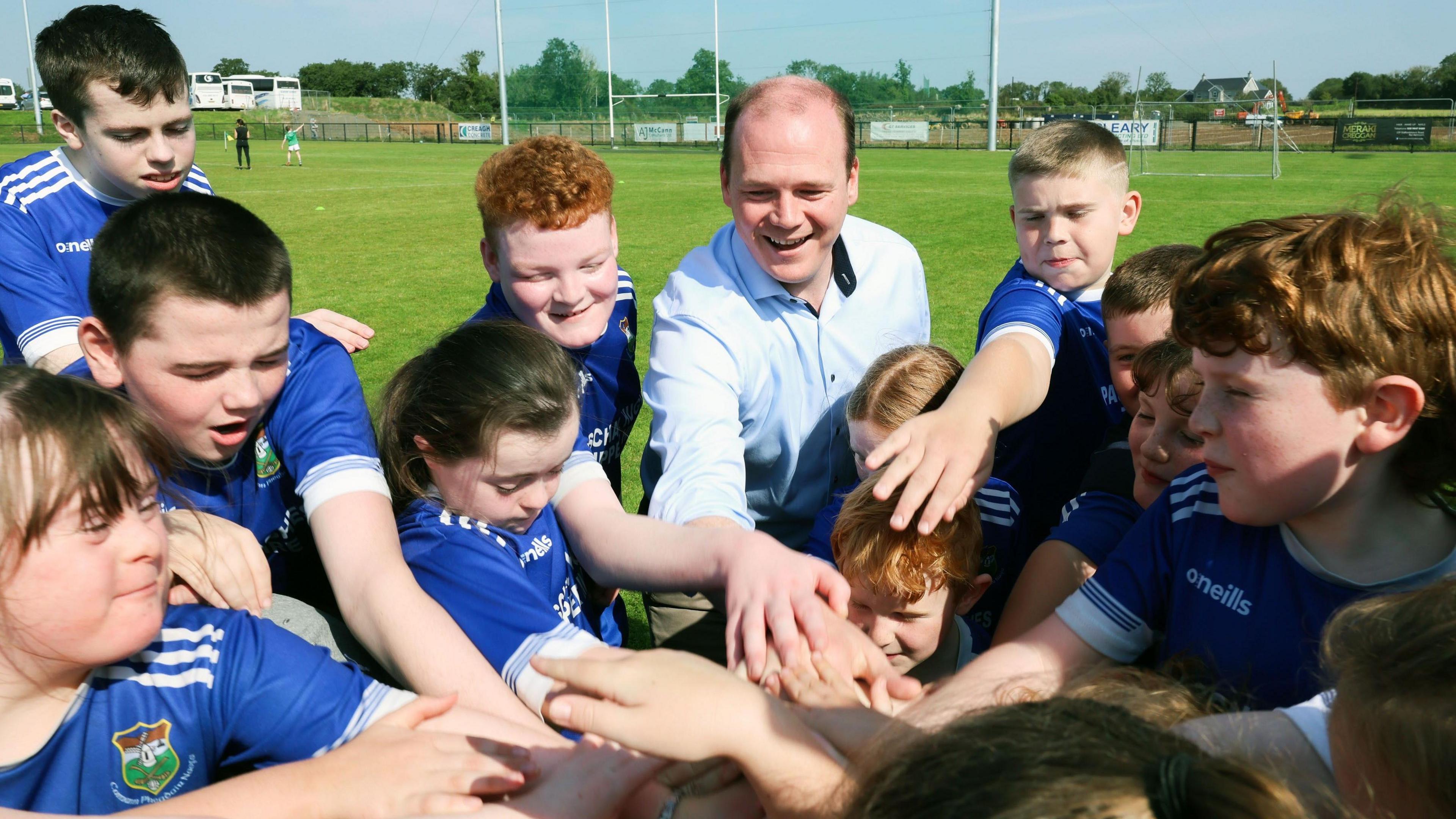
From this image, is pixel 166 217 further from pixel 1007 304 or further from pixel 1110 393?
pixel 1110 393

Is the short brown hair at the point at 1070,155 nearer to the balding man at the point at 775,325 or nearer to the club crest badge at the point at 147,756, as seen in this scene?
the balding man at the point at 775,325

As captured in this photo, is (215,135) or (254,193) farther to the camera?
(215,135)

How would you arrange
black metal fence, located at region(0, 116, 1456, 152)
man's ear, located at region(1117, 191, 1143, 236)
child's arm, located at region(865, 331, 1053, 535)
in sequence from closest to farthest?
child's arm, located at region(865, 331, 1053, 535)
man's ear, located at region(1117, 191, 1143, 236)
black metal fence, located at region(0, 116, 1456, 152)

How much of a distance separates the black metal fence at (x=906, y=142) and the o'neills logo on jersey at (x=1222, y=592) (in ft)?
95.1

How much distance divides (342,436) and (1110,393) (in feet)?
8.54

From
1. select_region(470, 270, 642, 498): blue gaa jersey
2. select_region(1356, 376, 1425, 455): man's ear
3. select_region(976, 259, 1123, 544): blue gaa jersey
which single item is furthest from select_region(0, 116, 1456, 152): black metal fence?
select_region(1356, 376, 1425, 455): man's ear

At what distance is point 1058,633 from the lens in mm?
2186

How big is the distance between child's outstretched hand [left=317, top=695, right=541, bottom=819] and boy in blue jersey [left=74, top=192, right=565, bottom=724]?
1.00 ft

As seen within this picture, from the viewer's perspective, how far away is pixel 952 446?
239 centimetres

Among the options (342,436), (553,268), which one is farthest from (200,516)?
(553,268)

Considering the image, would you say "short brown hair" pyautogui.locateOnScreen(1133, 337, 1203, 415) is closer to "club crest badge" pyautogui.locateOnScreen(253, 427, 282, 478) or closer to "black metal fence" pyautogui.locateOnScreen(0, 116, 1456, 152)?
"club crest badge" pyautogui.locateOnScreen(253, 427, 282, 478)

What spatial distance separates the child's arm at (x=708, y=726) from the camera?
162 cm

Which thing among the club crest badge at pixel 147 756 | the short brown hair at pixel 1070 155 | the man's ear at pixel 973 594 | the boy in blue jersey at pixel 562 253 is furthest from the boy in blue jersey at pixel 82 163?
the short brown hair at pixel 1070 155

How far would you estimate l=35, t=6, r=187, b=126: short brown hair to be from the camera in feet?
12.7
